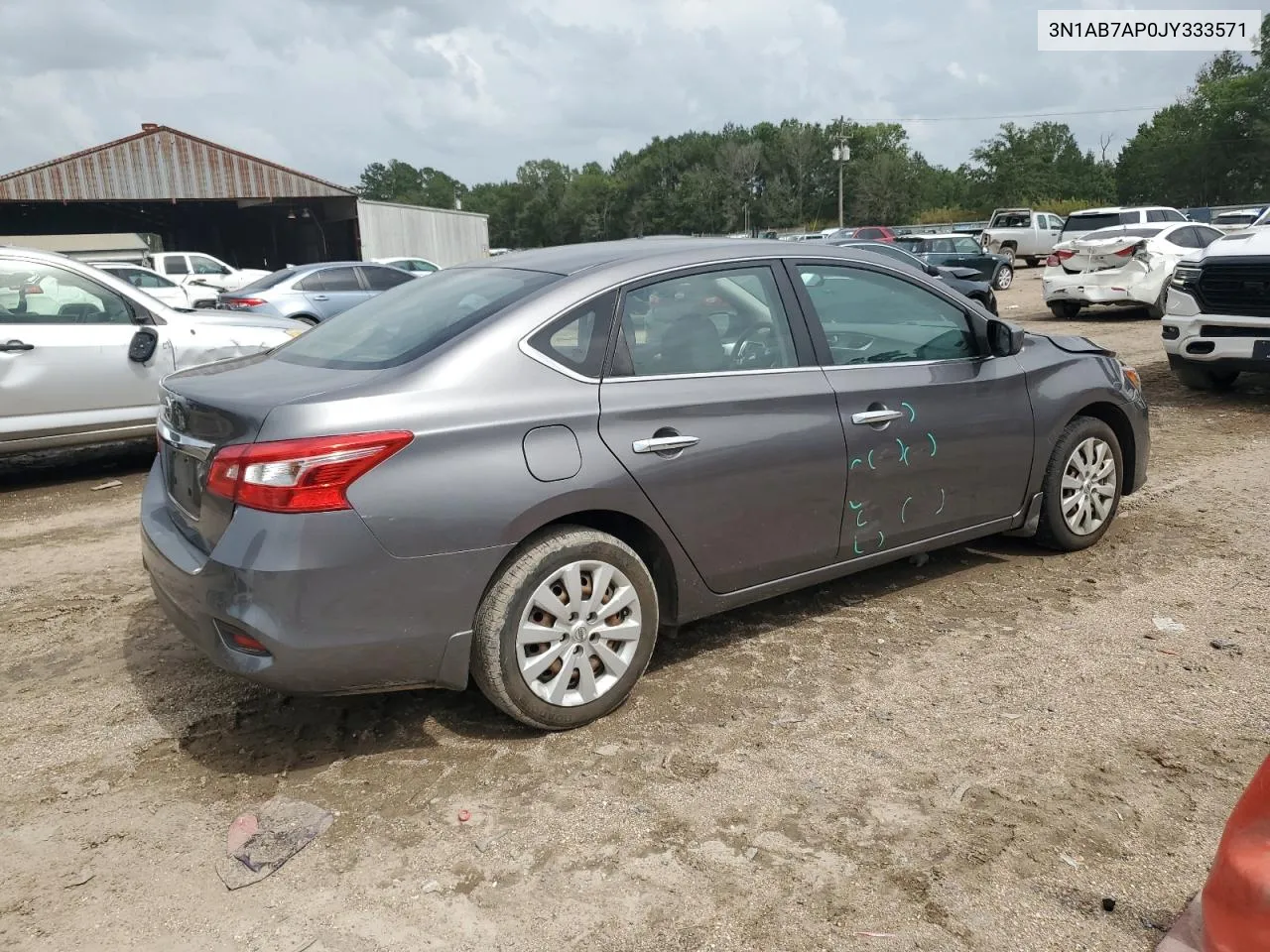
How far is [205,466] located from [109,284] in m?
5.05

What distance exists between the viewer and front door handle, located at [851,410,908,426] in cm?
404

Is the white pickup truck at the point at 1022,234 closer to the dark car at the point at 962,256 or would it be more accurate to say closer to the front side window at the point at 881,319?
the dark car at the point at 962,256

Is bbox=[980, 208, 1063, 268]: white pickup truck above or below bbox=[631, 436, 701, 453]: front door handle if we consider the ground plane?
above

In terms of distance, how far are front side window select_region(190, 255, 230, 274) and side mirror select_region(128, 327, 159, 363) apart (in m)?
19.1

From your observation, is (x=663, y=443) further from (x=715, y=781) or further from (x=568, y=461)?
(x=715, y=781)

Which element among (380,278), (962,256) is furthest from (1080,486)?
(962,256)

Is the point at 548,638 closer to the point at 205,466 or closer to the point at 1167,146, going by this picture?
→ the point at 205,466

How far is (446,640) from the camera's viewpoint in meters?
3.17

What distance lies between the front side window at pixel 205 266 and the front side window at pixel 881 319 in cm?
2373

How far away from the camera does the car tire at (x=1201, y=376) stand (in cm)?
971

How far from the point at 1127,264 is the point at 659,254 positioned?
45.7ft

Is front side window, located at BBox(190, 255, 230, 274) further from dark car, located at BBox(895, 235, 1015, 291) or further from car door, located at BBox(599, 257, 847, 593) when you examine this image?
car door, located at BBox(599, 257, 847, 593)

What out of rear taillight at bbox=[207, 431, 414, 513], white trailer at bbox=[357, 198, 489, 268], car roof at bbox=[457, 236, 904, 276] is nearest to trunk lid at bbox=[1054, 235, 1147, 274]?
car roof at bbox=[457, 236, 904, 276]

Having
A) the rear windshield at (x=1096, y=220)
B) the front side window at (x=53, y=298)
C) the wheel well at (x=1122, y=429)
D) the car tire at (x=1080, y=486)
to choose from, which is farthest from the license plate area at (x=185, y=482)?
the rear windshield at (x=1096, y=220)
